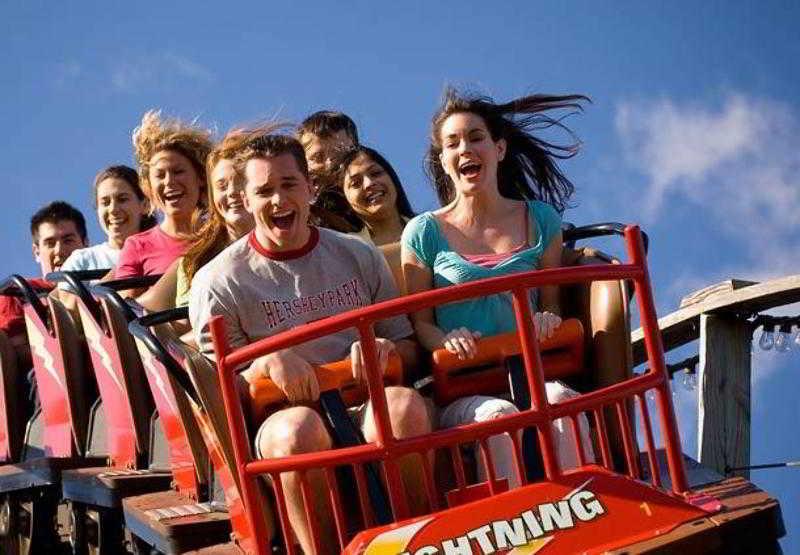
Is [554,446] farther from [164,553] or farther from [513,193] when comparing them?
[513,193]

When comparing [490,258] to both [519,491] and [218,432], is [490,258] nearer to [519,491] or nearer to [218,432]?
[218,432]

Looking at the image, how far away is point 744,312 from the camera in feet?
21.9

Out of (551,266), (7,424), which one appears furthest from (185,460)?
(7,424)

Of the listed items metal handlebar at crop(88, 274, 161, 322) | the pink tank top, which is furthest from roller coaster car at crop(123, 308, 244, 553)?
the pink tank top

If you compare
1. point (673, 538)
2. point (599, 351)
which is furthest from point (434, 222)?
point (673, 538)

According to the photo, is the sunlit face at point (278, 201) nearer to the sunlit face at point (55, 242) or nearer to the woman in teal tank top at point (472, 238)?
the woman in teal tank top at point (472, 238)

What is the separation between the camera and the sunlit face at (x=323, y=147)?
6867mm

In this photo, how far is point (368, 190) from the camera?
6.43 metres

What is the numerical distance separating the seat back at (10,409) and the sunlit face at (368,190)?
2.36 meters

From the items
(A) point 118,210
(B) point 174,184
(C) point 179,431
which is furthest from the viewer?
(A) point 118,210

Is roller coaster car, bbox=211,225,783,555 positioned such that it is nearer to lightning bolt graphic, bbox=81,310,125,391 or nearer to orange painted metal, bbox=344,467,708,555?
orange painted metal, bbox=344,467,708,555

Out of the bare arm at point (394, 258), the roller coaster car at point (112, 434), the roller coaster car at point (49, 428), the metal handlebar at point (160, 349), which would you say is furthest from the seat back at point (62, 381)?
the bare arm at point (394, 258)

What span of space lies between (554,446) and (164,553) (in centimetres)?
161

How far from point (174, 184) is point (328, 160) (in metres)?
0.77
